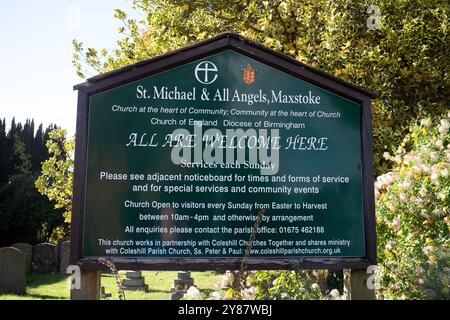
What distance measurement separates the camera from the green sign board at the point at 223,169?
3777 mm

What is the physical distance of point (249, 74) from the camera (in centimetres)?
406

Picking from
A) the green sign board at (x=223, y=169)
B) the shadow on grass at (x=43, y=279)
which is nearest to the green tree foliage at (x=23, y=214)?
the shadow on grass at (x=43, y=279)

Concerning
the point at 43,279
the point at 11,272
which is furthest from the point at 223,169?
the point at 43,279

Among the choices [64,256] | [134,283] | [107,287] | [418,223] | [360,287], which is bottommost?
[107,287]

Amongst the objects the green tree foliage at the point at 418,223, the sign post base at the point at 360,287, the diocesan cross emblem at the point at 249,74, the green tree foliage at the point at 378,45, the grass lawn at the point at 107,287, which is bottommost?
the grass lawn at the point at 107,287

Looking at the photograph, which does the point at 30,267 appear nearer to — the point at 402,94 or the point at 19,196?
the point at 19,196

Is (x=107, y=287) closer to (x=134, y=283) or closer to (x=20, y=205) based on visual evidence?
(x=134, y=283)

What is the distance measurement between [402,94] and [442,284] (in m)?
4.92

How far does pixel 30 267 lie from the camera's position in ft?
51.6

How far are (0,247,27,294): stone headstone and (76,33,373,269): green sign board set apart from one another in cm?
850

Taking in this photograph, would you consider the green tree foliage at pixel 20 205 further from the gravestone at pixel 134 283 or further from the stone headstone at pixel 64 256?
the gravestone at pixel 134 283

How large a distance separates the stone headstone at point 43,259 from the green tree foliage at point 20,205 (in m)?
5.42

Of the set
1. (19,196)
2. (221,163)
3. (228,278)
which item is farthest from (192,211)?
(19,196)

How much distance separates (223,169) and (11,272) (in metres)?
9.08
